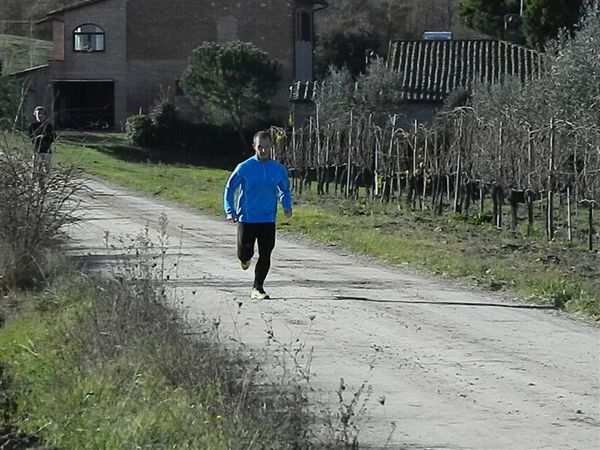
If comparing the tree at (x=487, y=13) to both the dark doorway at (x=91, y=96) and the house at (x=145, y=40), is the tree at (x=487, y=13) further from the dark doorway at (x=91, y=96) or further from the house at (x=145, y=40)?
the dark doorway at (x=91, y=96)

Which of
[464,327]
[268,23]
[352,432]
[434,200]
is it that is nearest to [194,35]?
[268,23]

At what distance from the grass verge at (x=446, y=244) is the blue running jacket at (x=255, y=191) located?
308cm

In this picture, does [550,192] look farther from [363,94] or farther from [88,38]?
[88,38]

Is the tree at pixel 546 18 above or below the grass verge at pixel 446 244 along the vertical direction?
above

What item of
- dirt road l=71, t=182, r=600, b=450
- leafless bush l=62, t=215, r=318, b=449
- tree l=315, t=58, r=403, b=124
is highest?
tree l=315, t=58, r=403, b=124

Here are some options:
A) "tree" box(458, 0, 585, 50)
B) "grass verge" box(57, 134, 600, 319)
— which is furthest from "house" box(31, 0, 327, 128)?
"grass verge" box(57, 134, 600, 319)

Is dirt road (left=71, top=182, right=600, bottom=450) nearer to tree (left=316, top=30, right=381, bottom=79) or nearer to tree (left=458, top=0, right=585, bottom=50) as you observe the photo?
tree (left=458, top=0, right=585, bottom=50)

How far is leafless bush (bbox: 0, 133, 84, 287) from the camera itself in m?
14.0

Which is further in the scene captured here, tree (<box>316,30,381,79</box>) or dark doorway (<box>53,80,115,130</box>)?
tree (<box>316,30,381,79</box>)

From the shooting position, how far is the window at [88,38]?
53.5 meters

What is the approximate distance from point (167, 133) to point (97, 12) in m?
9.49

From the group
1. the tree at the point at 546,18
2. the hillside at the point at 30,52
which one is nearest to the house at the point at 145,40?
the hillside at the point at 30,52

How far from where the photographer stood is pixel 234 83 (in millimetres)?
47156

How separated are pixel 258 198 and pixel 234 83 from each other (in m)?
35.0
